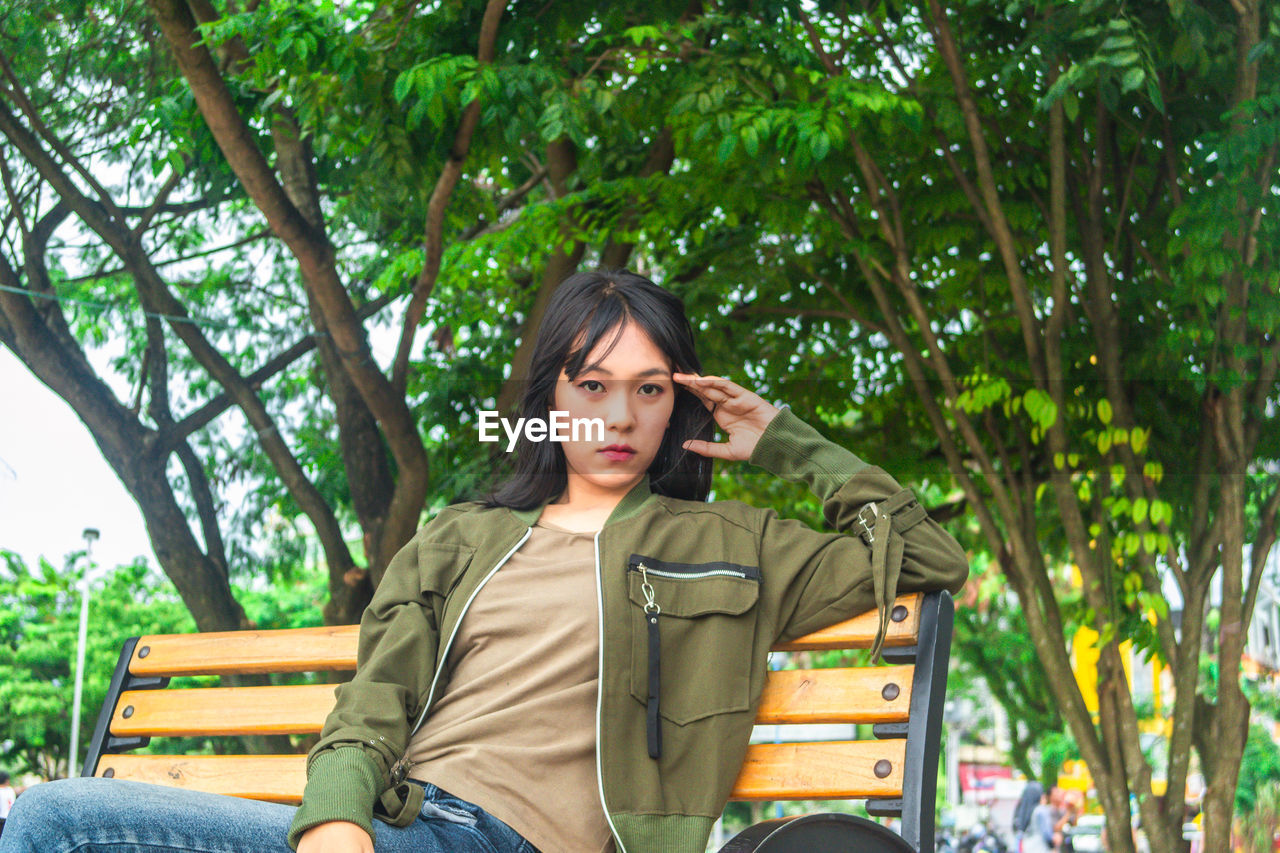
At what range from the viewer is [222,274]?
4.33 m

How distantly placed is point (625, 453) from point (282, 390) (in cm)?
279

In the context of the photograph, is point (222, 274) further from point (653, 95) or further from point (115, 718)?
point (115, 718)

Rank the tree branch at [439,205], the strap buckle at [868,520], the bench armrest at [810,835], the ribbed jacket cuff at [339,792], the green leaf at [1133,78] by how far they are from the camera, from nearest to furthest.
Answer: the bench armrest at [810,835]
the ribbed jacket cuff at [339,792]
the strap buckle at [868,520]
the green leaf at [1133,78]
the tree branch at [439,205]

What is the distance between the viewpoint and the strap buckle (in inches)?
62.6

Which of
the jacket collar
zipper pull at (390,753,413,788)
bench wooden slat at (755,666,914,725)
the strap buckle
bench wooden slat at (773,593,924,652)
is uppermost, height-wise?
the jacket collar

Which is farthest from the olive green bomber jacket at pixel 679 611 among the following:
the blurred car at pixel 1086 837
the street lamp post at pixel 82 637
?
the blurred car at pixel 1086 837

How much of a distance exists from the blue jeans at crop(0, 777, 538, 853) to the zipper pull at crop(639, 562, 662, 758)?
295 millimetres

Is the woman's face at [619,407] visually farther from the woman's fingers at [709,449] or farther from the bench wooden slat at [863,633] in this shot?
the bench wooden slat at [863,633]

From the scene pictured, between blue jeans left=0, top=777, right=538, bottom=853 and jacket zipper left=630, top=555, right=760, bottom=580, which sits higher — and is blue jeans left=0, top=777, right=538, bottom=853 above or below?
below

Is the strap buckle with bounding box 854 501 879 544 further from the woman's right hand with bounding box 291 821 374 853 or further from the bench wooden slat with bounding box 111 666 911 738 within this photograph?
the woman's right hand with bounding box 291 821 374 853

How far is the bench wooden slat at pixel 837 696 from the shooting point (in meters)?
1.60

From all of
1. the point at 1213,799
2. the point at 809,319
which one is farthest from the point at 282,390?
the point at 1213,799

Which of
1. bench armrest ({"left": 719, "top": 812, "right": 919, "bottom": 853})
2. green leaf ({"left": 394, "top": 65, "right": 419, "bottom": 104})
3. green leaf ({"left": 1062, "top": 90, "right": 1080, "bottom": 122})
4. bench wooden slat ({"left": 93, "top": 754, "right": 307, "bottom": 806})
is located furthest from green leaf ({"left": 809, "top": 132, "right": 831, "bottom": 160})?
bench armrest ({"left": 719, "top": 812, "right": 919, "bottom": 853})

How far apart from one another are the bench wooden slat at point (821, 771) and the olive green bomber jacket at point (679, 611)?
8 cm
